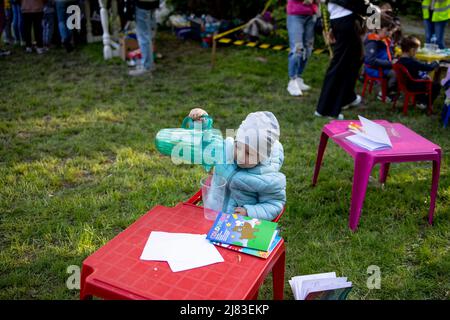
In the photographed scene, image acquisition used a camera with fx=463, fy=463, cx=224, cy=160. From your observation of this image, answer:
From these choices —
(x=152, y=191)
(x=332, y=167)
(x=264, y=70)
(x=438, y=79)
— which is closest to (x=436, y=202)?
(x=332, y=167)

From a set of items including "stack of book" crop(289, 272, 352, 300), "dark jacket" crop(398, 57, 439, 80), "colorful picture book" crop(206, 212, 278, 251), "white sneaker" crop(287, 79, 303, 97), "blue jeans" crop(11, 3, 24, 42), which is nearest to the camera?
"colorful picture book" crop(206, 212, 278, 251)

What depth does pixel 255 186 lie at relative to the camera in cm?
236

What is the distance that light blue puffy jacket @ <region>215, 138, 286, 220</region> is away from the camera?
236cm

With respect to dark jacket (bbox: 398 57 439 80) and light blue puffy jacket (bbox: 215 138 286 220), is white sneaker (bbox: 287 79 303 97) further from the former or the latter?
light blue puffy jacket (bbox: 215 138 286 220)

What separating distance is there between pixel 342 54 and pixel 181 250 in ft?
13.3

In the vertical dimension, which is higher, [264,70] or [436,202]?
[264,70]

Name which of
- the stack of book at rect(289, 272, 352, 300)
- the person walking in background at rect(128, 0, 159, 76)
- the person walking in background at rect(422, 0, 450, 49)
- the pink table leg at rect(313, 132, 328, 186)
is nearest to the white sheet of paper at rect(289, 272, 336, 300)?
the stack of book at rect(289, 272, 352, 300)

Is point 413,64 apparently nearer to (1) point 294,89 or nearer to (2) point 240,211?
(1) point 294,89

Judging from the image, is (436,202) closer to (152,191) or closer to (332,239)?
(332,239)

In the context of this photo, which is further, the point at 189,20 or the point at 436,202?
the point at 189,20

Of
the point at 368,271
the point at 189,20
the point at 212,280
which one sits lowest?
the point at 368,271

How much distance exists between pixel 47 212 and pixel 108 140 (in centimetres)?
151

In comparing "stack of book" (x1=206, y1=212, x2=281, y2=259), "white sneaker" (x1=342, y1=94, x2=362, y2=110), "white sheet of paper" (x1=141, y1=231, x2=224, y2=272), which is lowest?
"white sneaker" (x1=342, y1=94, x2=362, y2=110)

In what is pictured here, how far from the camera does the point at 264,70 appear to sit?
7664 mm
